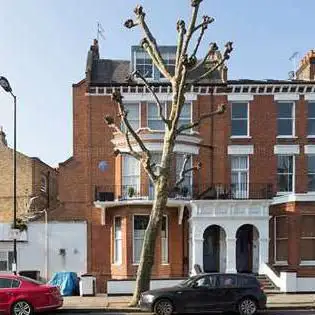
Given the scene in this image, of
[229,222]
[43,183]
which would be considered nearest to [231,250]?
[229,222]

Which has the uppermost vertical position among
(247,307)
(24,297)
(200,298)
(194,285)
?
(194,285)

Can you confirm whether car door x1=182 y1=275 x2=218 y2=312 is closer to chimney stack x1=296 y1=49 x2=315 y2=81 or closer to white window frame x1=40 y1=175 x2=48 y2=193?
chimney stack x1=296 y1=49 x2=315 y2=81

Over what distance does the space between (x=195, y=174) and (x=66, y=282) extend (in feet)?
29.3

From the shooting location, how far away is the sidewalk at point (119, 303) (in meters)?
23.0

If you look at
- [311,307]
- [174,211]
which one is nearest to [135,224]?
[174,211]

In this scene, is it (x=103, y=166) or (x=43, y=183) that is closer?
(x=103, y=166)

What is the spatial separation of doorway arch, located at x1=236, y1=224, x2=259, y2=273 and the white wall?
7.87 meters

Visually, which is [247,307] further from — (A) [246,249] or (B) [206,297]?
(A) [246,249]

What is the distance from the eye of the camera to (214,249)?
34188 mm

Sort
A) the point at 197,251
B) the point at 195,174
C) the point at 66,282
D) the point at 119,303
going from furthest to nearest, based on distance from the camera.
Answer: the point at 195,174, the point at 197,251, the point at 66,282, the point at 119,303

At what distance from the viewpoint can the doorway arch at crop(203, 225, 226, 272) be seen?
1321 inches

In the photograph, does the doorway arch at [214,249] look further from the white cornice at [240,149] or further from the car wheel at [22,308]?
the car wheel at [22,308]

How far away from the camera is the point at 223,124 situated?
115 ft

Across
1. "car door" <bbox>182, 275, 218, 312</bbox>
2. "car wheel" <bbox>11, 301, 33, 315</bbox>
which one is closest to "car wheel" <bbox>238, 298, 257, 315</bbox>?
"car door" <bbox>182, 275, 218, 312</bbox>
